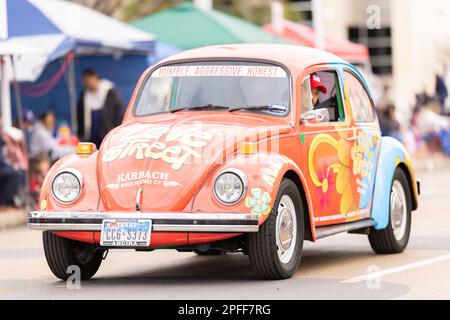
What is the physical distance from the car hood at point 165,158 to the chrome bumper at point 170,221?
13 cm

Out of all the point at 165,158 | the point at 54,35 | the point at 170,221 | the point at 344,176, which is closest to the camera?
the point at 170,221

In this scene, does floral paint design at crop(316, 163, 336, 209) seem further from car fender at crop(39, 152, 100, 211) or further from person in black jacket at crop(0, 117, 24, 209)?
person in black jacket at crop(0, 117, 24, 209)

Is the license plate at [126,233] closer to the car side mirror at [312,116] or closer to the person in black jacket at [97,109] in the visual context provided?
the car side mirror at [312,116]

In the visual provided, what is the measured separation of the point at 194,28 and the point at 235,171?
51.4ft

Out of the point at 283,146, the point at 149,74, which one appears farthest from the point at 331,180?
the point at 149,74

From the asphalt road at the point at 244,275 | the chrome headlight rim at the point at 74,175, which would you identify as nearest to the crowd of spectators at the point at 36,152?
the asphalt road at the point at 244,275

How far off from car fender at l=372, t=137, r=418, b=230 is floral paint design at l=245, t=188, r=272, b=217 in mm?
2337

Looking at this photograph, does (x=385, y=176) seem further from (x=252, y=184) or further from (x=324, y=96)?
(x=252, y=184)

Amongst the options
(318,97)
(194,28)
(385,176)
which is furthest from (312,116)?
(194,28)

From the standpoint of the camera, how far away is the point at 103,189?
9469 mm

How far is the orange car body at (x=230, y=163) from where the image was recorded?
923 cm

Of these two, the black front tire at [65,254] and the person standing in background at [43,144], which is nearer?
the black front tire at [65,254]

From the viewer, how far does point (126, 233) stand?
9.17 meters
